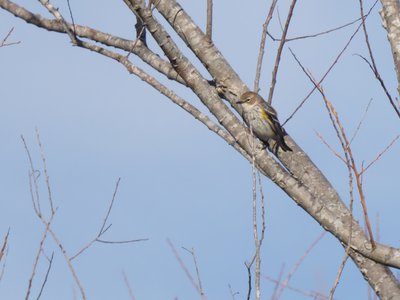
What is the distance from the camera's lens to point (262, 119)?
10219 mm

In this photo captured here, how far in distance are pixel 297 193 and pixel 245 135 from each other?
1.99 ft

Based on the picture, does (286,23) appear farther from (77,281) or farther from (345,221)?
(77,281)

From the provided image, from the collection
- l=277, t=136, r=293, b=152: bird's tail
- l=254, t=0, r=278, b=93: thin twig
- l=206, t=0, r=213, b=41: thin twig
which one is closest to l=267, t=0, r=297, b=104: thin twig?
l=254, t=0, r=278, b=93: thin twig

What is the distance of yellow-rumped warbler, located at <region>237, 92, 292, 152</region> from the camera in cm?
600

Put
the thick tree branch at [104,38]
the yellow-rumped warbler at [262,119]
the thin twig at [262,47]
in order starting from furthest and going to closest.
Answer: the thick tree branch at [104,38] → the thin twig at [262,47] → the yellow-rumped warbler at [262,119]

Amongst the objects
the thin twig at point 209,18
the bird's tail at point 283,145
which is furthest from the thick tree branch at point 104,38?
the bird's tail at point 283,145

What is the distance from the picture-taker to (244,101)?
601cm

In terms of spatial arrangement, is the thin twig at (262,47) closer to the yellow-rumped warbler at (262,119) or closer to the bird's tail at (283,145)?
the yellow-rumped warbler at (262,119)

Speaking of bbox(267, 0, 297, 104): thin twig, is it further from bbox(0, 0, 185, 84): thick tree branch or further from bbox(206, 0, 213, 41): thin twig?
bbox(0, 0, 185, 84): thick tree branch

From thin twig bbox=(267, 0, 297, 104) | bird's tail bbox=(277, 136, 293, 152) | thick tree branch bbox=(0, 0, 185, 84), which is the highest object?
thick tree branch bbox=(0, 0, 185, 84)

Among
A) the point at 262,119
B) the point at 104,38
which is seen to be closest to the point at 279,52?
the point at 104,38

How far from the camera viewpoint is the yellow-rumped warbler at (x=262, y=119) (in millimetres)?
5996

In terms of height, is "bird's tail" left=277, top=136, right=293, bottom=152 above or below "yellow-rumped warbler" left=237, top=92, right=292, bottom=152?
below

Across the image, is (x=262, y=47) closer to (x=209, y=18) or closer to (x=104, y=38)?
(x=209, y=18)
